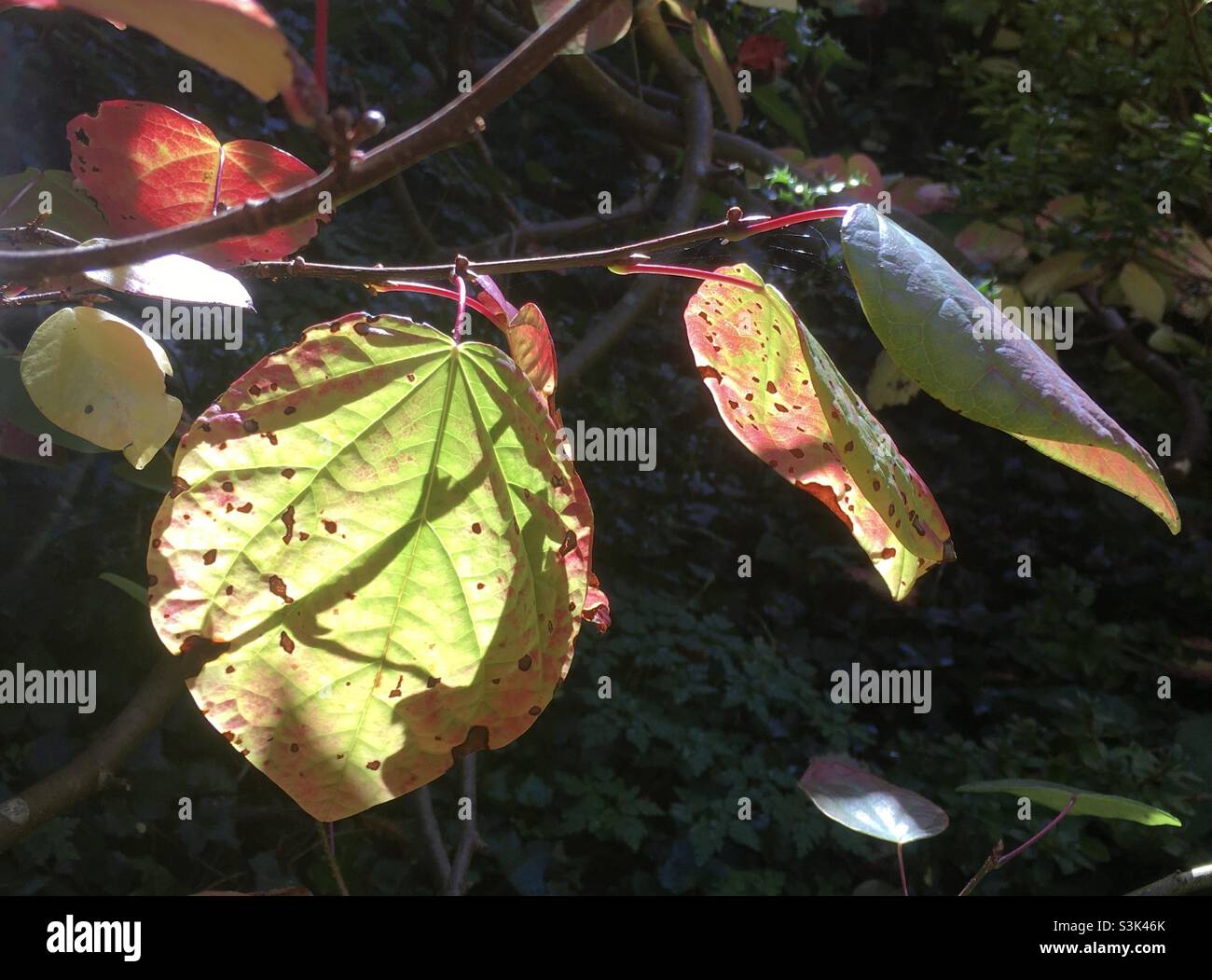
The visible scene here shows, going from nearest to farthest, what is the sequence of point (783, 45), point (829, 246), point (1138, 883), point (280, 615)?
point (280, 615), point (829, 246), point (1138, 883), point (783, 45)

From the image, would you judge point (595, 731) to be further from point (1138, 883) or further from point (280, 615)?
point (280, 615)

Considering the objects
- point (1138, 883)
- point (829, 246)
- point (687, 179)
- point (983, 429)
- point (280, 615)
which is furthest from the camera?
point (983, 429)

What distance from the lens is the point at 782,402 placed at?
568 millimetres

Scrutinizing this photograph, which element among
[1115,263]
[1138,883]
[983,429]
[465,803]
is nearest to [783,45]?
[1115,263]

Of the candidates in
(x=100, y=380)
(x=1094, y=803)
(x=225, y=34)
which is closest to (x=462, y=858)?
(x=1094, y=803)

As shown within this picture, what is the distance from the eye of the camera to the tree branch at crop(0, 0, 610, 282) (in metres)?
0.29

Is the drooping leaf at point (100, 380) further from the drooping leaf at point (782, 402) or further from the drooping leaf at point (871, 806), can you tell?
the drooping leaf at point (871, 806)

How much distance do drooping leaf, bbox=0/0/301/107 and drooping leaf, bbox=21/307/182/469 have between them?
0.34 metres

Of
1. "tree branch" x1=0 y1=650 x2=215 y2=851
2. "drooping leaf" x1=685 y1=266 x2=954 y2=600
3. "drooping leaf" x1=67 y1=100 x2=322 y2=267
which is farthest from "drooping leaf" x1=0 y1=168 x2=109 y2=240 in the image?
"tree branch" x1=0 y1=650 x2=215 y2=851

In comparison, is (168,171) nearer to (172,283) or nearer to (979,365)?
(172,283)

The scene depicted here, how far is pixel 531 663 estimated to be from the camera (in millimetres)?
478

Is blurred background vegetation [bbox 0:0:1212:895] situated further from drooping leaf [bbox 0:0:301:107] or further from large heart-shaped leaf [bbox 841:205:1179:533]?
drooping leaf [bbox 0:0:301:107]

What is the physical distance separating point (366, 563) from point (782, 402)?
9.9 inches
